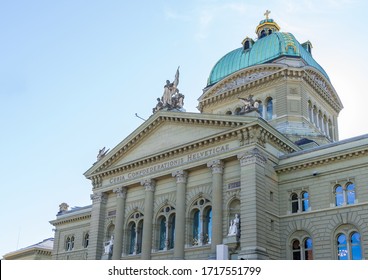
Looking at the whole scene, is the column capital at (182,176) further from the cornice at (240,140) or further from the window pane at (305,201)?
the window pane at (305,201)

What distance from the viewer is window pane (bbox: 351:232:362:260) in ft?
105

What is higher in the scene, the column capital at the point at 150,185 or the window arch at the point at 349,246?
the column capital at the point at 150,185

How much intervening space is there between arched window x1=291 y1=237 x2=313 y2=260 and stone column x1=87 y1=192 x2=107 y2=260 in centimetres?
1754

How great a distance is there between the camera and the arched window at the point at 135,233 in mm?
41531

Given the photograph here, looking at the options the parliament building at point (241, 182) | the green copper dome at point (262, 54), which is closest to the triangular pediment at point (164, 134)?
the parliament building at point (241, 182)

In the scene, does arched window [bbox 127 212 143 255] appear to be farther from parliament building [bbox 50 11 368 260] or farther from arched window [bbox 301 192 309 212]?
arched window [bbox 301 192 309 212]

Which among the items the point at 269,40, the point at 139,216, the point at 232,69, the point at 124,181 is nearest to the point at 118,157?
the point at 124,181

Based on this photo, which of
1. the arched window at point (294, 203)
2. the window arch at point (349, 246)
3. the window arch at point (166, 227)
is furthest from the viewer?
the window arch at point (166, 227)

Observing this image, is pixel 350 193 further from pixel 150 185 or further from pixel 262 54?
pixel 262 54

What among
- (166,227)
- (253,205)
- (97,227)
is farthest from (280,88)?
(97,227)

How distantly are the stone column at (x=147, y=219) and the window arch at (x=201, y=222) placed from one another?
12.9 feet

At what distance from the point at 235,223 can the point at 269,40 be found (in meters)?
27.4

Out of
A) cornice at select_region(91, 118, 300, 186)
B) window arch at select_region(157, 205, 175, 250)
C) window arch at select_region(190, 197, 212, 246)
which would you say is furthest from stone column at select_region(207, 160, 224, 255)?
window arch at select_region(157, 205, 175, 250)

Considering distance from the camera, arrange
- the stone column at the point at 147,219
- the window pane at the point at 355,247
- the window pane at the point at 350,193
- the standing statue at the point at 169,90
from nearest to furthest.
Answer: the window pane at the point at 355,247
the window pane at the point at 350,193
the stone column at the point at 147,219
the standing statue at the point at 169,90
